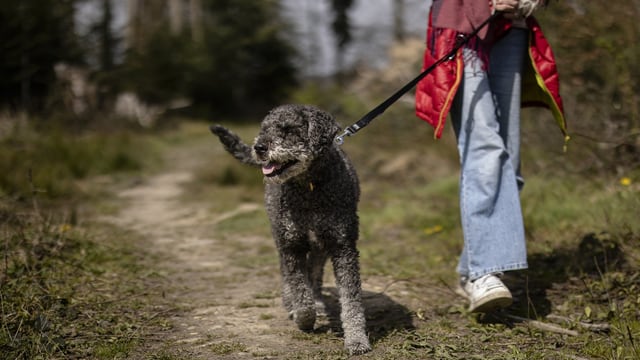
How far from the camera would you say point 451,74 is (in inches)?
149

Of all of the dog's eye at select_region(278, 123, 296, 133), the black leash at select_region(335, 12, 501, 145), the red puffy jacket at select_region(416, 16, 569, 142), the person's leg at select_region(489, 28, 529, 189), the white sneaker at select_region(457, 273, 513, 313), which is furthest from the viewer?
the person's leg at select_region(489, 28, 529, 189)

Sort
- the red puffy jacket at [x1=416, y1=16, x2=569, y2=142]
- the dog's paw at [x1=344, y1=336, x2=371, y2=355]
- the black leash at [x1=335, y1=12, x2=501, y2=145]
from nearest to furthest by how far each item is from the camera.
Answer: the dog's paw at [x1=344, y1=336, x2=371, y2=355]
the black leash at [x1=335, y1=12, x2=501, y2=145]
the red puffy jacket at [x1=416, y1=16, x2=569, y2=142]

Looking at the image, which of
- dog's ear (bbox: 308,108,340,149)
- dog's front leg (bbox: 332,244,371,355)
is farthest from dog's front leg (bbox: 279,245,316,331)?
dog's ear (bbox: 308,108,340,149)

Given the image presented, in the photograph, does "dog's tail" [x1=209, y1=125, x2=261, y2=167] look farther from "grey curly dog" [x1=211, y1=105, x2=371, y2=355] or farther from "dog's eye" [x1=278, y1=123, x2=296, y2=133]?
"dog's eye" [x1=278, y1=123, x2=296, y2=133]

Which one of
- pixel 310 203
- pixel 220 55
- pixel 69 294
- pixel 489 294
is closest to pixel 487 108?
pixel 489 294

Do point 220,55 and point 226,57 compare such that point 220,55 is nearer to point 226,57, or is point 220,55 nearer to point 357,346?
point 226,57

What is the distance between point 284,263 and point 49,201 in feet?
16.0

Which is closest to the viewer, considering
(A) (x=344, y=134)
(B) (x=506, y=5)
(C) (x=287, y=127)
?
(C) (x=287, y=127)

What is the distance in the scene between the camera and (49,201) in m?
7.43

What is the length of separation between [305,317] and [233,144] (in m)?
1.16

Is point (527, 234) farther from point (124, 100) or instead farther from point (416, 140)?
point (124, 100)

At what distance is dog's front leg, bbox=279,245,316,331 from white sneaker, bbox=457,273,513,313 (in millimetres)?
927

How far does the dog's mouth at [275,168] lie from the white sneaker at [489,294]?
1.31 m

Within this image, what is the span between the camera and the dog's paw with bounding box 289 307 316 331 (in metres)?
3.42
